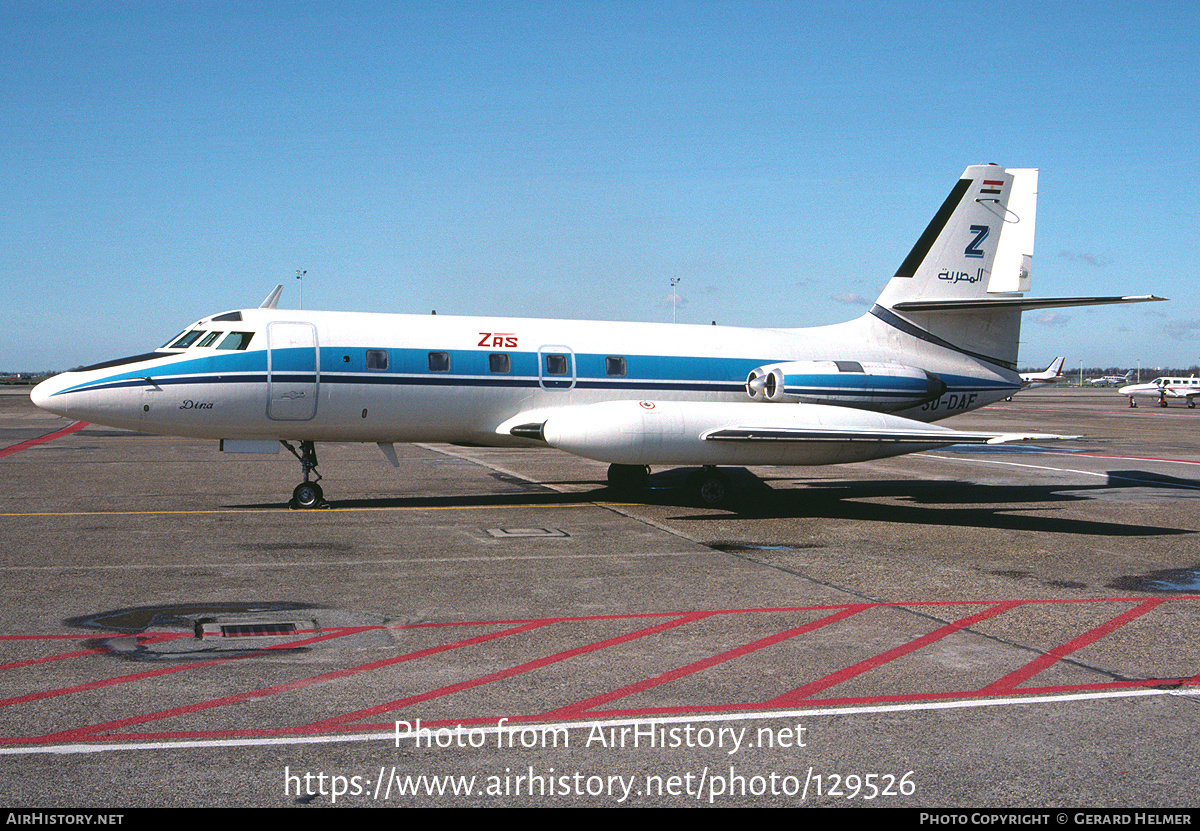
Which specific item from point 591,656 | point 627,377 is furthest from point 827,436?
point 591,656

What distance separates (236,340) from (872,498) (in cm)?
1243

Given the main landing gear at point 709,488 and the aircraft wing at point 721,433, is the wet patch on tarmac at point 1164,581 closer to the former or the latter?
the aircraft wing at point 721,433

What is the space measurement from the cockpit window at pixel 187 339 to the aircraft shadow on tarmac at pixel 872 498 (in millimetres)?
2916

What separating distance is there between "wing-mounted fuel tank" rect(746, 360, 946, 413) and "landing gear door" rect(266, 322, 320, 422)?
8.24 meters

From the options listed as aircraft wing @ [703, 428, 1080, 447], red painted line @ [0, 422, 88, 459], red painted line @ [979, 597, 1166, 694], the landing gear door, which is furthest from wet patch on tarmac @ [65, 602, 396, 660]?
red painted line @ [0, 422, 88, 459]

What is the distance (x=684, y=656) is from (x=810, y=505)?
10.7m

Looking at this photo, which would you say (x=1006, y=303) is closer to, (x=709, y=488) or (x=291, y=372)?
(x=709, y=488)

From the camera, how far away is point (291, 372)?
53.7 ft

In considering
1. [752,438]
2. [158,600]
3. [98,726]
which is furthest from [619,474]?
[98,726]

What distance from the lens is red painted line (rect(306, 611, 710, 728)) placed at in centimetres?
654

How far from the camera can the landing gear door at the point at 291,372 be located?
16.3 meters

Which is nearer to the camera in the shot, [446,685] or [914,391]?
[446,685]
